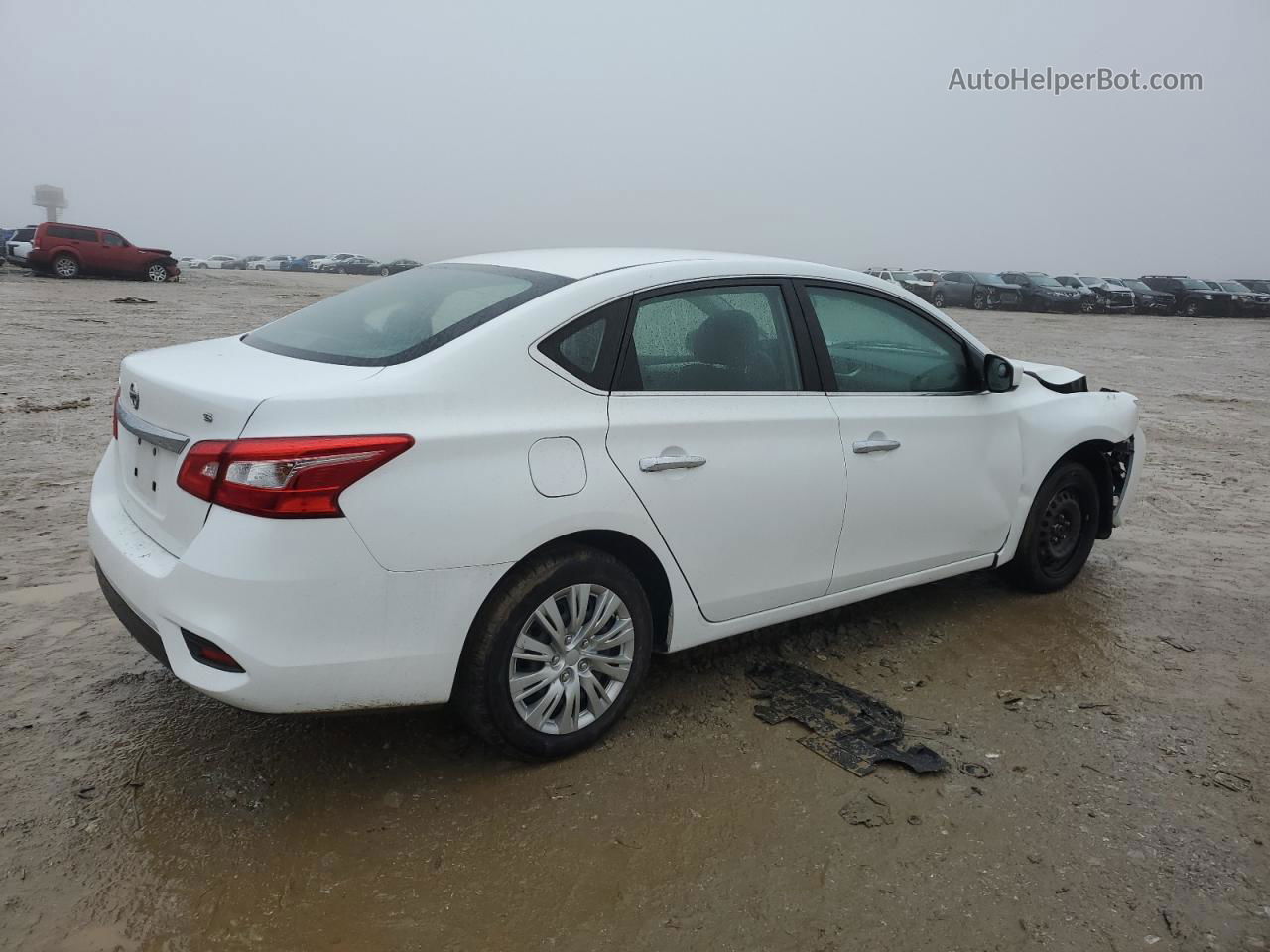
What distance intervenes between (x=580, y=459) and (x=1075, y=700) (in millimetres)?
2200

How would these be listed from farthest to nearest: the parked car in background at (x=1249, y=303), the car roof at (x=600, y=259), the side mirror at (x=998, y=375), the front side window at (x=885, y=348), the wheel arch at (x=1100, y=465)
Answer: the parked car in background at (x=1249, y=303)
the wheel arch at (x=1100, y=465)
the side mirror at (x=998, y=375)
the front side window at (x=885, y=348)
the car roof at (x=600, y=259)

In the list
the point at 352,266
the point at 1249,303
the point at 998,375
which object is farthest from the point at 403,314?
the point at 352,266

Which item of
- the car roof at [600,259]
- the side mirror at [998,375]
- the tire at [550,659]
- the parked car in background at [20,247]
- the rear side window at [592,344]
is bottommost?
the tire at [550,659]

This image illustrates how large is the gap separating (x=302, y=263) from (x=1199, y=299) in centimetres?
6275

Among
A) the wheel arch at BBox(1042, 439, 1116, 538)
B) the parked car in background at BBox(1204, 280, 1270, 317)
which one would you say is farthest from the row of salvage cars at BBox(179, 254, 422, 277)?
the wheel arch at BBox(1042, 439, 1116, 538)

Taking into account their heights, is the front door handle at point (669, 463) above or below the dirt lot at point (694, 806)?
above

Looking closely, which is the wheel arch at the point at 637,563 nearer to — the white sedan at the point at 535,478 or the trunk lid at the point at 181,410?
the white sedan at the point at 535,478

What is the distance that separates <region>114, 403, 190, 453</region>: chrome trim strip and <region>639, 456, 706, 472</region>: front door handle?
1322mm

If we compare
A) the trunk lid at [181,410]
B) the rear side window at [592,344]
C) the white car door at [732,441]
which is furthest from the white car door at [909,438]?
the trunk lid at [181,410]

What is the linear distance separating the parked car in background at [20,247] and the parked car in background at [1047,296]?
30.5 meters

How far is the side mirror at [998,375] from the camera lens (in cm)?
417

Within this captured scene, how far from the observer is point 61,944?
7.57ft

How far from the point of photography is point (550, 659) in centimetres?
302

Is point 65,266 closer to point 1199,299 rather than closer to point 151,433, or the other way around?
point 151,433
